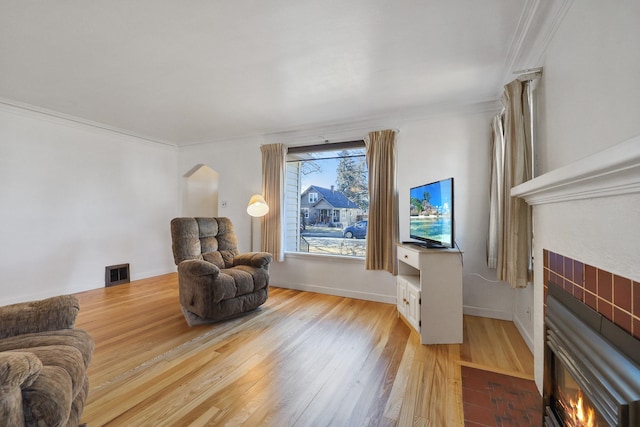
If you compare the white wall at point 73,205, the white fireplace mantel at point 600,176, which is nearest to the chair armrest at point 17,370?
the white fireplace mantel at point 600,176

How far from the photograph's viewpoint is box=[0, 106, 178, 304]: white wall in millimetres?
3338

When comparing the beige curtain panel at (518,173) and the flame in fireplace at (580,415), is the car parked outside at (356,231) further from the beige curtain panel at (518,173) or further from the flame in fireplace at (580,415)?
the flame in fireplace at (580,415)

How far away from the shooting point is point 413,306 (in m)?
2.58

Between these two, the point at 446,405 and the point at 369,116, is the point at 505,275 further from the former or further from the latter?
the point at 369,116

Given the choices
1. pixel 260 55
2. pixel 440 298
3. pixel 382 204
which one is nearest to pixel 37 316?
pixel 260 55

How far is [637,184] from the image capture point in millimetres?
762

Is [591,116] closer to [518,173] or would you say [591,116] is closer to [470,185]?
[518,173]

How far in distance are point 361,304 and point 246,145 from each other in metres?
3.10

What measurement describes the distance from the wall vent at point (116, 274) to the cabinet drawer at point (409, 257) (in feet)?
14.2

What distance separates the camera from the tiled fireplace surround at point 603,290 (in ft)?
2.74

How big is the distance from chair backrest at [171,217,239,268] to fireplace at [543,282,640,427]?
315 centimetres

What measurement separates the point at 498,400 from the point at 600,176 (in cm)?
153

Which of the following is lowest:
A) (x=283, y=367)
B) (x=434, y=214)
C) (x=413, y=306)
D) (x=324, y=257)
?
(x=283, y=367)

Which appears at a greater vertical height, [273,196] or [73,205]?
[273,196]
